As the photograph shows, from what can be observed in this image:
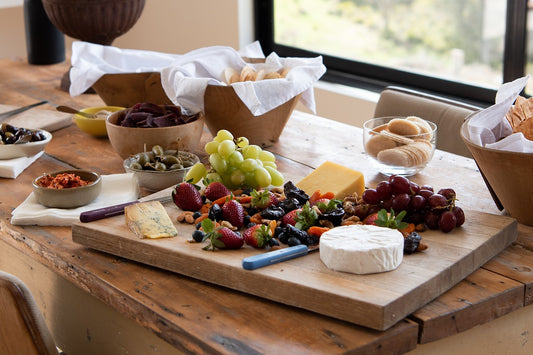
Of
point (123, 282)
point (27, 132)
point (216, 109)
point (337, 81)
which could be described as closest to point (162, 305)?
point (123, 282)

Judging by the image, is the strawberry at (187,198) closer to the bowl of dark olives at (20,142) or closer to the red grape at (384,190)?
the red grape at (384,190)

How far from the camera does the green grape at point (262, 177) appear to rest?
4.78ft

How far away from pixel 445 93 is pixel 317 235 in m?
2.06

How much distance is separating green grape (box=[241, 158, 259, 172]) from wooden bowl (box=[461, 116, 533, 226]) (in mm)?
417

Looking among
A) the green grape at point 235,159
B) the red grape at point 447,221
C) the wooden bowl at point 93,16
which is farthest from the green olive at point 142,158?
the wooden bowl at point 93,16

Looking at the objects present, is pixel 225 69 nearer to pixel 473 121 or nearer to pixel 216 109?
pixel 216 109

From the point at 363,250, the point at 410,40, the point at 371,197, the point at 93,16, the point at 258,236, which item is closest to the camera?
the point at 363,250

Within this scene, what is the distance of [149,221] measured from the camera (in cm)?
126

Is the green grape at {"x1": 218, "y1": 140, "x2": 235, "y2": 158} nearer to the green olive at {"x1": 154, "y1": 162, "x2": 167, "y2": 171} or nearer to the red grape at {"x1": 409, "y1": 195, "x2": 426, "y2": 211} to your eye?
the green olive at {"x1": 154, "y1": 162, "x2": 167, "y2": 171}

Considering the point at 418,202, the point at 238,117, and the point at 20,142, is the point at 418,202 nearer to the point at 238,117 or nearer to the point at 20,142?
the point at 238,117

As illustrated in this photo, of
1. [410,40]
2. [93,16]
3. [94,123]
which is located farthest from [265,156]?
[410,40]

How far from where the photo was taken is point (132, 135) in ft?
5.51

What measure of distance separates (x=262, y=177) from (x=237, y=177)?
0.05 meters

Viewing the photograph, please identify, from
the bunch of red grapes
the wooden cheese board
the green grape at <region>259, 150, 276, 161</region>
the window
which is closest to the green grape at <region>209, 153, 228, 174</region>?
the green grape at <region>259, 150, 276, 161</region>
